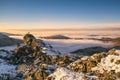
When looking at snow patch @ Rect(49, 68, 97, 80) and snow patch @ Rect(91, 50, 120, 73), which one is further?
snow patch @ Rect(91, 50, 120, 73)

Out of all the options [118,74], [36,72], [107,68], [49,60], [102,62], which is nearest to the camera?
[118,74]

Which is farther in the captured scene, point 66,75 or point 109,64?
point 109,64

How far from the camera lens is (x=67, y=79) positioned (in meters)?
115

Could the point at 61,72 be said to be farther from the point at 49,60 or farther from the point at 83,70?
the point at 49,60

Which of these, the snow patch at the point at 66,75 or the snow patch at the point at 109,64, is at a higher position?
the snow patch at the point at 109,64

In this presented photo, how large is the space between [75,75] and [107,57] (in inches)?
658

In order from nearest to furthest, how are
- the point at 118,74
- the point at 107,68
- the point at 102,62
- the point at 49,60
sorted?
the point at 118,74, the point at 107,68, the point at 102,62, the point at 49,60

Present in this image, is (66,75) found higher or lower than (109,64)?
lower

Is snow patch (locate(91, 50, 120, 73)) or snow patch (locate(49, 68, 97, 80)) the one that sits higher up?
snow patch (locate(91, 50, 120, 73))

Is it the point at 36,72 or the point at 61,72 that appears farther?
the point at 36,72

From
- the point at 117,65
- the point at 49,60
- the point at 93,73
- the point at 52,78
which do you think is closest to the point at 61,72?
the point at 52,78

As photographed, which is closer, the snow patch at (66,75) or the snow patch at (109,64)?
the snow patch at (66,75)

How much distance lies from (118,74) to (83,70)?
22.5 m

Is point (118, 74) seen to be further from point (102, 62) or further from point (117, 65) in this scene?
point (102, 62)
